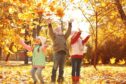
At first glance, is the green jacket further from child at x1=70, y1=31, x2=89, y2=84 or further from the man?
child at x1=70, y1=31, x2=89, y2=84

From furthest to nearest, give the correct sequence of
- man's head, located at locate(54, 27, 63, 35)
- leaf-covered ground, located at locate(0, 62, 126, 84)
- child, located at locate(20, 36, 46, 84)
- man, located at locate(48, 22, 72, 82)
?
1. leaf-covered ground, located at locate(0, 62, 126, 84)
2. man's head, located at locate(54, 27, 63, 35)
3. man, located at locate(48, 22, 72, 82)
4. child, located at locate(20, 36, 46, 84)

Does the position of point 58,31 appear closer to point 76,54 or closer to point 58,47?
point 58,47

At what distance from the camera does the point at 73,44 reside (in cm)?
1197

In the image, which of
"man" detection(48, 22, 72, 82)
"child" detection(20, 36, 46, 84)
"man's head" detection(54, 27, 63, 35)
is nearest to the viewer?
"child" detection(20, 36, 46, 84)

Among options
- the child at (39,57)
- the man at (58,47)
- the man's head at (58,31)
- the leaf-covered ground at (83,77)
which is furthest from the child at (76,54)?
the leaf-covered ground at (83,77)

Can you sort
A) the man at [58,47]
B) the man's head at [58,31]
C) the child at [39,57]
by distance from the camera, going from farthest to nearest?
the man's head at [58,31] < the man at [58,47] < the child at [39,57]

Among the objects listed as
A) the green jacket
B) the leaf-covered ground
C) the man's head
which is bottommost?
the leaf-covered ground

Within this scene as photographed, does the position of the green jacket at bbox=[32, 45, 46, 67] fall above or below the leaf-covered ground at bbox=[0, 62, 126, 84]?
above

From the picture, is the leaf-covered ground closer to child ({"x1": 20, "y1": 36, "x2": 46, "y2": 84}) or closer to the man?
the man

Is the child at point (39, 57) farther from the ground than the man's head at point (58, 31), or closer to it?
closer to it

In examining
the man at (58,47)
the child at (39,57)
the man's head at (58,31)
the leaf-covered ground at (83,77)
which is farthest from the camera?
the leaf-covered ground at (83,77)

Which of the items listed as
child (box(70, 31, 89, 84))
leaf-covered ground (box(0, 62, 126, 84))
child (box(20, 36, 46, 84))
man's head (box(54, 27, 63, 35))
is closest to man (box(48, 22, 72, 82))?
man's head (box(54, 27, 63, 35))

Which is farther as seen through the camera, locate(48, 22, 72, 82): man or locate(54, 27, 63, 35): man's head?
locate(54, 27, 63, 35): man's head

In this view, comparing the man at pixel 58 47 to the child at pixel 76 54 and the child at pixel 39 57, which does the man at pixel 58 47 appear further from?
the child at pixel 39 57
